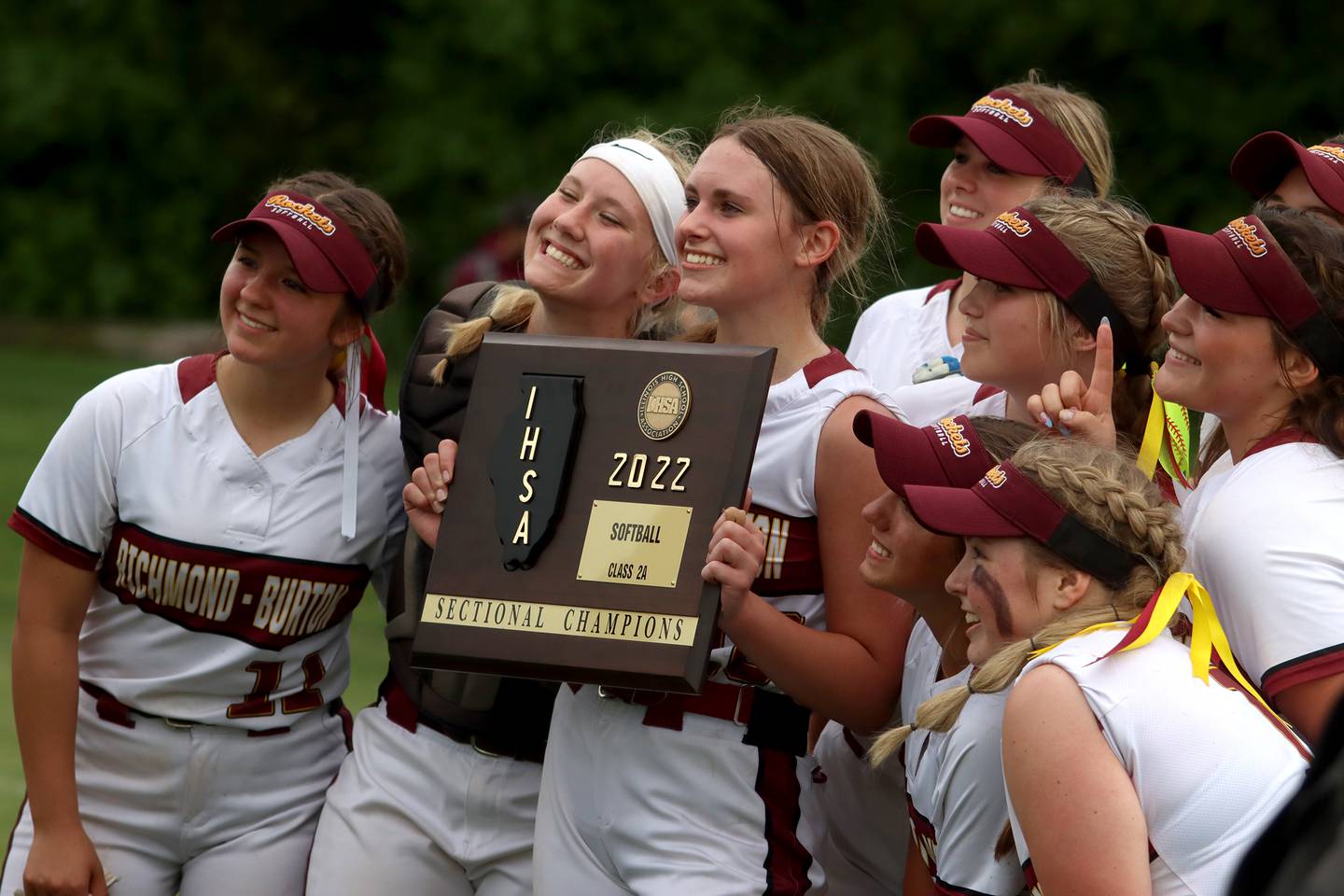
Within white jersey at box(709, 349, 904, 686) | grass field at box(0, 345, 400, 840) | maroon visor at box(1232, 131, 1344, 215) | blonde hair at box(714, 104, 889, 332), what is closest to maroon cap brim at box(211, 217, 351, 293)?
blonde hair at box(714, 104, 889, 332)

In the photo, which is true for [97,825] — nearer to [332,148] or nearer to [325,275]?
[325,275]

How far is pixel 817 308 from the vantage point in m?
3.28

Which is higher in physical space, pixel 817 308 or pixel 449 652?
pixel 817 308

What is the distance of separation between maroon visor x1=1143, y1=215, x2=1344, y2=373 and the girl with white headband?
105 centimetres

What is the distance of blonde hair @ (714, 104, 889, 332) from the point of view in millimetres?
3154

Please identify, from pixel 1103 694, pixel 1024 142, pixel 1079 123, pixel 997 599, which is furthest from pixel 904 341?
pixel 1103 694

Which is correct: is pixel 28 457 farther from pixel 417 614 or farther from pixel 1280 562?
pixel 1280 562

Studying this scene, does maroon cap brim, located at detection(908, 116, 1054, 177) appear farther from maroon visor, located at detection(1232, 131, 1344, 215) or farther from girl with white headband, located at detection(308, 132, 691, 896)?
girl with white headband, located at detection(308, 132, 691, 896)

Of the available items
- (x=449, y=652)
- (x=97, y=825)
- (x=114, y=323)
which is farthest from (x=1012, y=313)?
(x=114, y=323)

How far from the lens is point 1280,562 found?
262 centimetres

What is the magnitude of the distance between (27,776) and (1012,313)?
208cm

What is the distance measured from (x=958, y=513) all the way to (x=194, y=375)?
5.52 feet

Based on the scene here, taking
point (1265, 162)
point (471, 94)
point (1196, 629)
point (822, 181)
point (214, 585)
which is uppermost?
point (1265, 162)

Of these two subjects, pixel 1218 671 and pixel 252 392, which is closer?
pixel 1218 671
